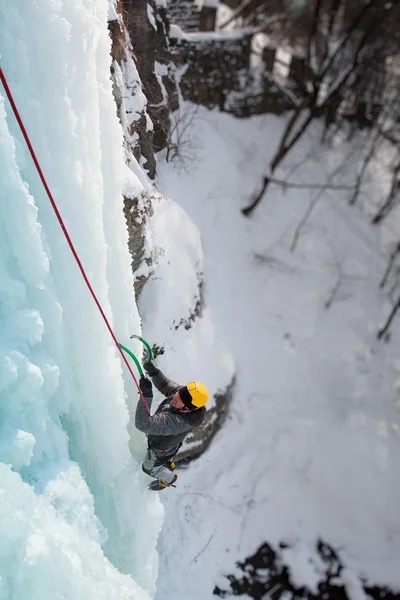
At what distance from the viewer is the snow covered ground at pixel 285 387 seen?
5.93 metres

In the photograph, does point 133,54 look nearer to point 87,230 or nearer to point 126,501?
point 87,230

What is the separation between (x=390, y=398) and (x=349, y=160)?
5.87 metres

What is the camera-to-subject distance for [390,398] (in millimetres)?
8266

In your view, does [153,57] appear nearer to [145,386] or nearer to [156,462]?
[145,386]

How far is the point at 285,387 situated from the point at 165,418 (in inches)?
173

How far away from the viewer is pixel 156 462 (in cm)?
402

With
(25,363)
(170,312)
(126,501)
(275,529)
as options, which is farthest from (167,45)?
(275,529)

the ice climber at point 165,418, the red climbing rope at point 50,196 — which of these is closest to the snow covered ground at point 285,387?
the ice climber at point 165,418

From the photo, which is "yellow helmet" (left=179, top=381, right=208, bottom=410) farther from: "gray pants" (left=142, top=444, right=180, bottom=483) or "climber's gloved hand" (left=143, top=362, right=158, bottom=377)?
"gray pants" (left=142, top=444, right=180, bottom=483)

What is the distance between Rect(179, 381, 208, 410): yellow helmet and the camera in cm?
351

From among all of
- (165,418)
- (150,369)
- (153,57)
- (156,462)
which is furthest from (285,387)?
(153,57)

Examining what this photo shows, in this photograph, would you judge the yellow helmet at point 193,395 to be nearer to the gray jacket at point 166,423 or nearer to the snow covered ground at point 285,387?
the gray jacket at point 166,423

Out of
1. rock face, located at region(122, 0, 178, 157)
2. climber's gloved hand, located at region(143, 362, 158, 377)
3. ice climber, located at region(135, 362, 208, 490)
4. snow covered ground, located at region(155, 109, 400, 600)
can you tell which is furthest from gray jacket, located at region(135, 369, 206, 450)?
rock face, located at region(122, 0, 178, 157)

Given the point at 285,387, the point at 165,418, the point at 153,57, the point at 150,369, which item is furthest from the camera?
the point at 285,387
